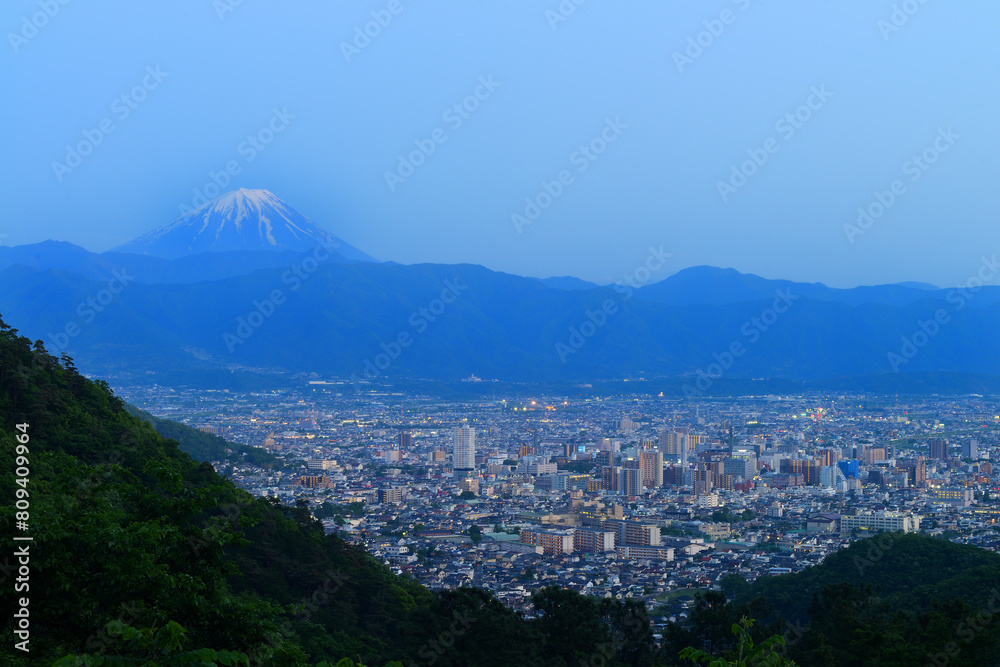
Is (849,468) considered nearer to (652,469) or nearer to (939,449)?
(939,449)

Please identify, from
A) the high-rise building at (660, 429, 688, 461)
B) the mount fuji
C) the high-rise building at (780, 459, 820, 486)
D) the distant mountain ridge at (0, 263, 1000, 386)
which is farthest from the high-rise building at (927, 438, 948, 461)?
the mount fuji

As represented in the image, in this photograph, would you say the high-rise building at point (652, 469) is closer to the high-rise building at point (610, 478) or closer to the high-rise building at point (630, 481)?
the high-rise building at point (630, 481)

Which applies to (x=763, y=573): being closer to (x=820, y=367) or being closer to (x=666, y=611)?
(x=666, y=611)

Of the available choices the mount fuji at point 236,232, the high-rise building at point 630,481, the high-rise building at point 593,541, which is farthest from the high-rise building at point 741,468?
the mount fuji at point 236,232

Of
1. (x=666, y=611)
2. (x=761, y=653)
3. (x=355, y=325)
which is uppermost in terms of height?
(x=355, y=325)

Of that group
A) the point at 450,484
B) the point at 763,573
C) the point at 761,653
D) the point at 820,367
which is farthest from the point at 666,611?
the point at 820,367

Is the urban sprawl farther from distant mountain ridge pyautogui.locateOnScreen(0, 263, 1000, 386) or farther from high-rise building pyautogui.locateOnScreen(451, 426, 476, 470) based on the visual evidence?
distant mountain ridge pyautogui.locateOnScreen(0, 263, 1000, 386)
